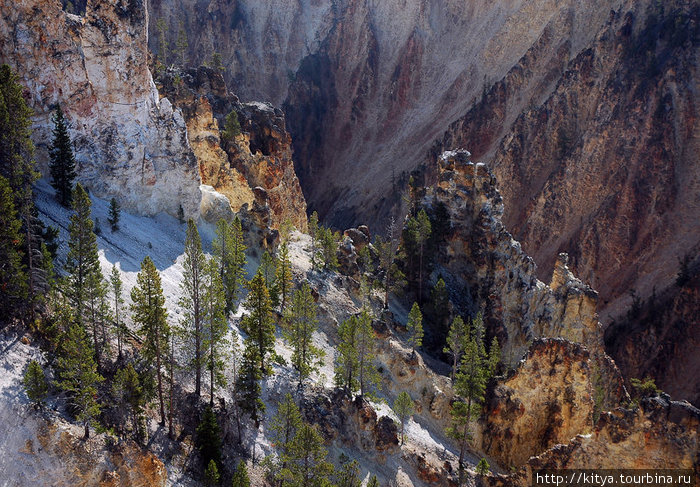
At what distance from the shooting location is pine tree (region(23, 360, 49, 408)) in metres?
28.7

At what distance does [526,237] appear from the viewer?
324 feet

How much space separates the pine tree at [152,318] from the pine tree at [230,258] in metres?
12.9

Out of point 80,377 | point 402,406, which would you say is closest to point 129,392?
point 80,377

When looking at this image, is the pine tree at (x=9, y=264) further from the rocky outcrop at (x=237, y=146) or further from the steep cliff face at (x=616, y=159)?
the steep cliff face at (x=616, y=159)

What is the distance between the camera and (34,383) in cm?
2880

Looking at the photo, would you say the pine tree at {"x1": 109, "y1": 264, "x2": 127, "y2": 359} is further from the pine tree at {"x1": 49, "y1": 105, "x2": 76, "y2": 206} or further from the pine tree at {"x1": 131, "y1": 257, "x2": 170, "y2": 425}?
the pine tree at {"x1": 49, "y1": 105, "x2": 76, "y2": 206}

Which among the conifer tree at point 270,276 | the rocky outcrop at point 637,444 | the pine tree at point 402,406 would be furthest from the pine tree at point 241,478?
the rocky outcrop at point 637,444

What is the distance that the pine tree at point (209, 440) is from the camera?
3534cm

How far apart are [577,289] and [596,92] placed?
49.9 meters

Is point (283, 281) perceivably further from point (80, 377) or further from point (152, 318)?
point (80, 377)

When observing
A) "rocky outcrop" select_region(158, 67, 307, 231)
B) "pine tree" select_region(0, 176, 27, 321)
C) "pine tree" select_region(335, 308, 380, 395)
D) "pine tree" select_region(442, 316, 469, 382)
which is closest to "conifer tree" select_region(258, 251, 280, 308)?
"pine tree" select_region(335, 308, 380, 395)

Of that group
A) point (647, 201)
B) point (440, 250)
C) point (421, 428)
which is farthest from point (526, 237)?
point (421, 428)

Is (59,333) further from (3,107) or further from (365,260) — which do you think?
(365,260)

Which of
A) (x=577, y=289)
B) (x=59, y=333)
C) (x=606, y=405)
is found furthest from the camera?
(x=577, y=289)
